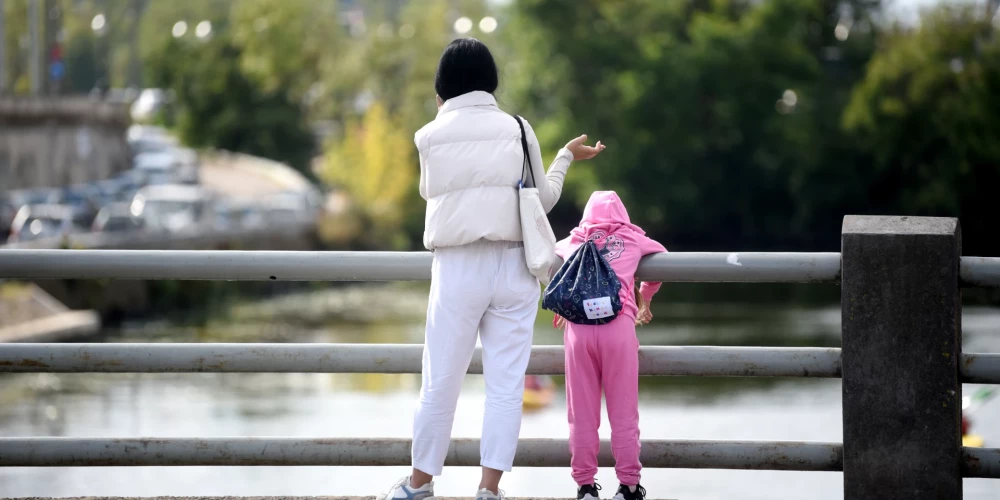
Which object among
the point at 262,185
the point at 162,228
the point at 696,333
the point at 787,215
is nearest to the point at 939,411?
the point at 696,333

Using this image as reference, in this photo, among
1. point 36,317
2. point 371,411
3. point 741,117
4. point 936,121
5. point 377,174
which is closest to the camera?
point 371,411

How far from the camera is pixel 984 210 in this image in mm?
52094

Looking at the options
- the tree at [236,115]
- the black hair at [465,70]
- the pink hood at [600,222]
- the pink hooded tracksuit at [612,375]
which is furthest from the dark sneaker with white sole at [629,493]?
the tree at [236,115]

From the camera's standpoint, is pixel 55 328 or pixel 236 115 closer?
pixel 55 328

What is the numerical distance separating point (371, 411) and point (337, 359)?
20161 millimetres

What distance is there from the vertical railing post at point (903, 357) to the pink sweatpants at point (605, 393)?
0.68 m

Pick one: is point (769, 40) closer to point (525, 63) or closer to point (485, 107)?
point (525, 63)

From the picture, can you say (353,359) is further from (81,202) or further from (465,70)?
(81,202)

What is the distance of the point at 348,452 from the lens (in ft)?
14.9

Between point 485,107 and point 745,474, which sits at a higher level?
point 485,107

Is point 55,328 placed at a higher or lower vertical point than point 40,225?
lower

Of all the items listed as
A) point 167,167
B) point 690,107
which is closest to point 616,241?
point 690,107

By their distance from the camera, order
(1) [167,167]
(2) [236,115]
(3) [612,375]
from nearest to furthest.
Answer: (3) [612,375] < (2) [236,115] < (1) [167,167]

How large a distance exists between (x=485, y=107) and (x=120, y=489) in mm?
14318
